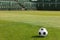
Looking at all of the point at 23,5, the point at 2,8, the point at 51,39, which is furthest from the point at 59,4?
the point at 51,39

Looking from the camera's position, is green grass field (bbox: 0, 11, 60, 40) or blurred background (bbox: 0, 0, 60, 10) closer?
green grass field (bbox: 0, 11, 60, 40)

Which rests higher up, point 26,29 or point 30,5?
point 26,29

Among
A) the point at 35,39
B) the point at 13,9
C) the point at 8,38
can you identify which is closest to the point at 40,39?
the point at 35,39

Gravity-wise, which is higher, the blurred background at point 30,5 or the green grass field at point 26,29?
Answer: the green grass field at point 26,29

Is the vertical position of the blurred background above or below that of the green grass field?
below

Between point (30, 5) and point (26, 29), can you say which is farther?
point (30, 5)

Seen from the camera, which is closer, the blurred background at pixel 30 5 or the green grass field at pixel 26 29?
the green grass field at pixel 26 29

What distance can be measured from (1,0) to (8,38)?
49044 mm

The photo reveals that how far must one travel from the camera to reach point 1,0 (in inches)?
2438

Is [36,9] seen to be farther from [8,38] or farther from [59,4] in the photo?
[8,38]

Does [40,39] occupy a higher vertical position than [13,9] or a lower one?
higher

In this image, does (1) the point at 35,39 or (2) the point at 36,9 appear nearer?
(1) the point at 35,39

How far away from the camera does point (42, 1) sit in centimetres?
6212

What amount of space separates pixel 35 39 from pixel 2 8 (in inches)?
1862
